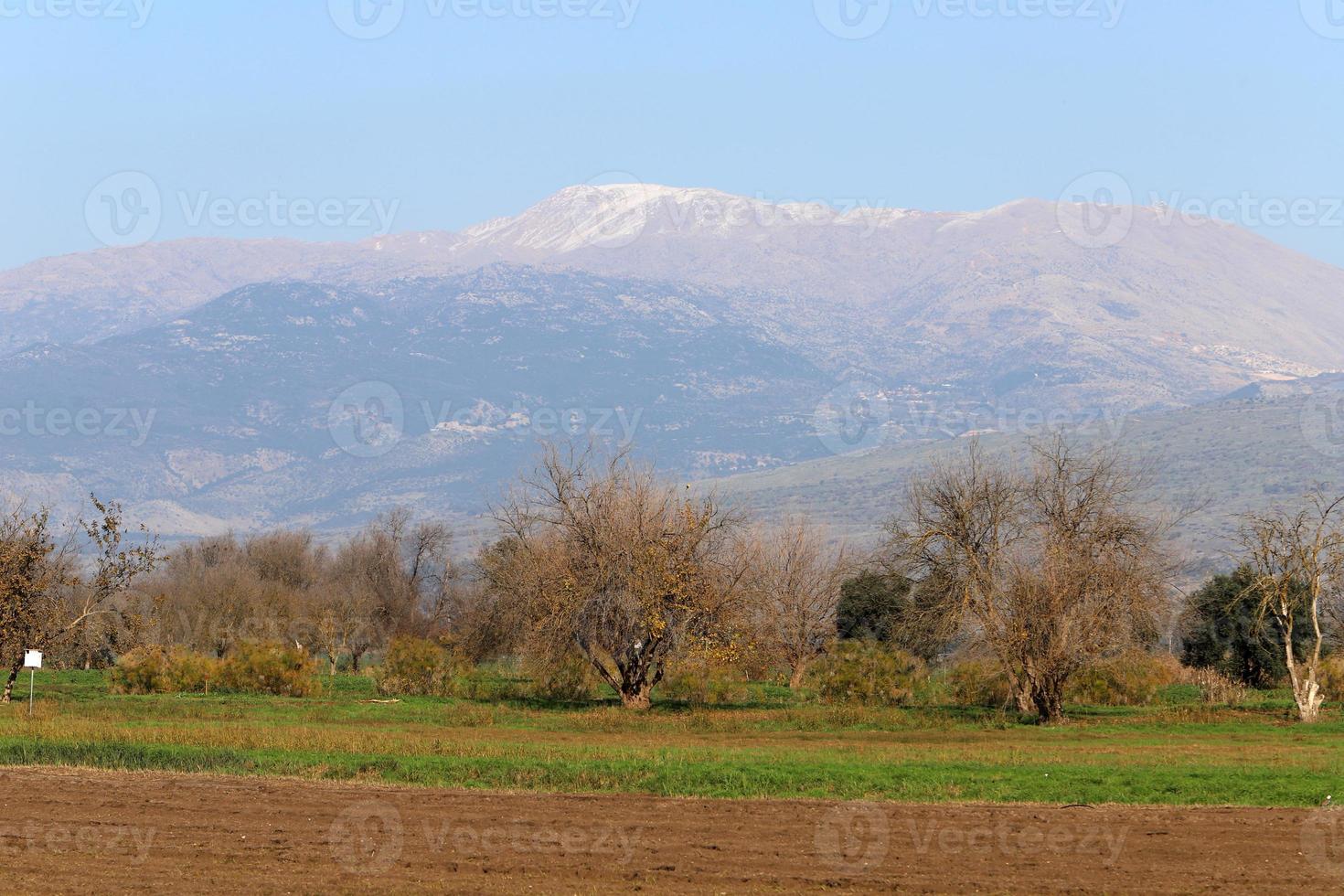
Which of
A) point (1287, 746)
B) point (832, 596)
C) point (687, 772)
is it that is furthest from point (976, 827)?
point (832, 596)

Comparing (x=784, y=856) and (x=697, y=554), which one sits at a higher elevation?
(x=697, y=554)

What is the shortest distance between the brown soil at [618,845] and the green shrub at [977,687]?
2316 cm

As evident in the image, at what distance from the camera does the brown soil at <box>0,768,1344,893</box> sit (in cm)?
2006

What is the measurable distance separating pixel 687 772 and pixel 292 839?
8.75 metres

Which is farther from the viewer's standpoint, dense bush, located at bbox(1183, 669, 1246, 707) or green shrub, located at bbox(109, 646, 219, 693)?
green shrub, located at bbox(109, 646, 219, 693)

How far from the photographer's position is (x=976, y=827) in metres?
23.9

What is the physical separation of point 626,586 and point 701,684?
459cm

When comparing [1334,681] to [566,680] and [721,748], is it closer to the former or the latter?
[566,680]

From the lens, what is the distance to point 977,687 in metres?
49.8

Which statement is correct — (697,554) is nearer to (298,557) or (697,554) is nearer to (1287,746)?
(1287,746)

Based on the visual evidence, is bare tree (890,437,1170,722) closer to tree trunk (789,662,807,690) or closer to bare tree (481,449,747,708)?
bare tree (481,449,747,708)

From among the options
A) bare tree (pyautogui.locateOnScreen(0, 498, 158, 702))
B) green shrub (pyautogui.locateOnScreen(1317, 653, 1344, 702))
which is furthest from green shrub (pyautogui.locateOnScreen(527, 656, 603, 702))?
green shrub (pyautogui.locateOnScreen(1317, 653, 1344, 702))

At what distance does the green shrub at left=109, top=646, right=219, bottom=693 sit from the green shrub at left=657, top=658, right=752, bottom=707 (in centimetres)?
1628

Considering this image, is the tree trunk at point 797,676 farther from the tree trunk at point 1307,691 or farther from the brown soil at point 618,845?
the brown soil at point 618,845
